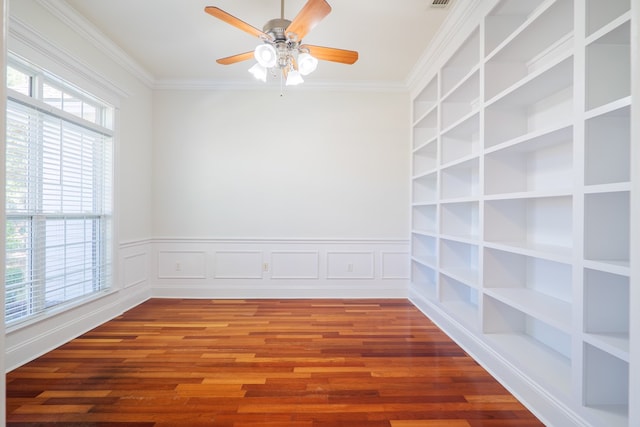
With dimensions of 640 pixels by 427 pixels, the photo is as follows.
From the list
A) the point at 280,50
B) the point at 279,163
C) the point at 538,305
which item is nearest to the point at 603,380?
the point at 538,305

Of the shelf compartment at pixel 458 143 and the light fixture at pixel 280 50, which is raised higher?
the light fixture at pixel 280 50

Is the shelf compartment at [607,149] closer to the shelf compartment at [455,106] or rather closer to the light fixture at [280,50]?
the shelf compartment at [455,106]

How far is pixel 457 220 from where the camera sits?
308cm

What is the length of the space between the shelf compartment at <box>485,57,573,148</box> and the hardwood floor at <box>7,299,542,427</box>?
173 centimetres

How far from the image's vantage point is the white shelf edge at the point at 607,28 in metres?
1.25

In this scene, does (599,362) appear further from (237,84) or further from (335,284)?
(237,84)

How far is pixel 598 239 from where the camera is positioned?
1426 mm

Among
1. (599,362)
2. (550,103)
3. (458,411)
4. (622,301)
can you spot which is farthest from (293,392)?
(550,103)

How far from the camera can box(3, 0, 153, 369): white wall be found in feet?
7.36

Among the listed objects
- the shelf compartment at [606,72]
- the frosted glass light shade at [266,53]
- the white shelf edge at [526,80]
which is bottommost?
the shelf compartment at [606,72]

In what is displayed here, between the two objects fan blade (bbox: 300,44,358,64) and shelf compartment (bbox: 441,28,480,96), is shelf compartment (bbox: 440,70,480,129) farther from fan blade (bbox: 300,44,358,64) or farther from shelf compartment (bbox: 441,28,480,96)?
fan blade (bbox: 300,44,358,64)

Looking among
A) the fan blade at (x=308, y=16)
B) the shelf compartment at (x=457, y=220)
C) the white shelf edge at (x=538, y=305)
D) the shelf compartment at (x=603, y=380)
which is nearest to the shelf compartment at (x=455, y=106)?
the shelf compartment at (x=457, y=220)

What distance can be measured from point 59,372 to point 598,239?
11.1 ft

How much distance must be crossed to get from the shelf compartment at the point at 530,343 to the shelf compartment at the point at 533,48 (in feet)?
5.33
